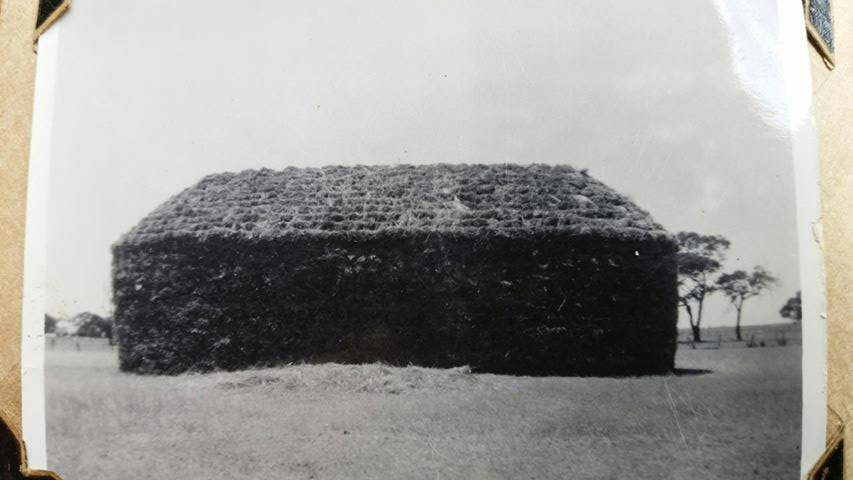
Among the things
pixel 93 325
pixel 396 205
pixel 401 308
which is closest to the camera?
pixel 93 325

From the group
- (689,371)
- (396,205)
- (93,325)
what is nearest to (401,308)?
(396,205)

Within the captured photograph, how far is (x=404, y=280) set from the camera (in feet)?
11.5

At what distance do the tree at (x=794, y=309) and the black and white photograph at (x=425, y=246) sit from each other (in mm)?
12

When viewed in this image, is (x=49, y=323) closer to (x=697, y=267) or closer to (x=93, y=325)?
(x=93, y=325)

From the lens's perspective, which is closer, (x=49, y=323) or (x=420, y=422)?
(x=420, y=422)

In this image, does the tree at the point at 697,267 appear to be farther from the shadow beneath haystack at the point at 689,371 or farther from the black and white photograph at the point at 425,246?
the shadow beneath haystack at the point at 689,371

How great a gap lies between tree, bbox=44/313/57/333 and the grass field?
11 cm

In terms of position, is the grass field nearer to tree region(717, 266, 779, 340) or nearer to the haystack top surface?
tree region(717, 266, 779, 340)

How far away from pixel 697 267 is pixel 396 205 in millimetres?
1822

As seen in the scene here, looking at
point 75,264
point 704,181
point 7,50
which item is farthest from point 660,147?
point 7,50

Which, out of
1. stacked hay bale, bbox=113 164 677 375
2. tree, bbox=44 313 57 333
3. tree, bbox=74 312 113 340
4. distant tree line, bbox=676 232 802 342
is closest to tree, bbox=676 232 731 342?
distant tree line, bbox=676 232 802 342

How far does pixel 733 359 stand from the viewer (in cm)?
306

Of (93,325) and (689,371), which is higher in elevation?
(93,325)

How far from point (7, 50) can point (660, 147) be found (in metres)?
4.02
